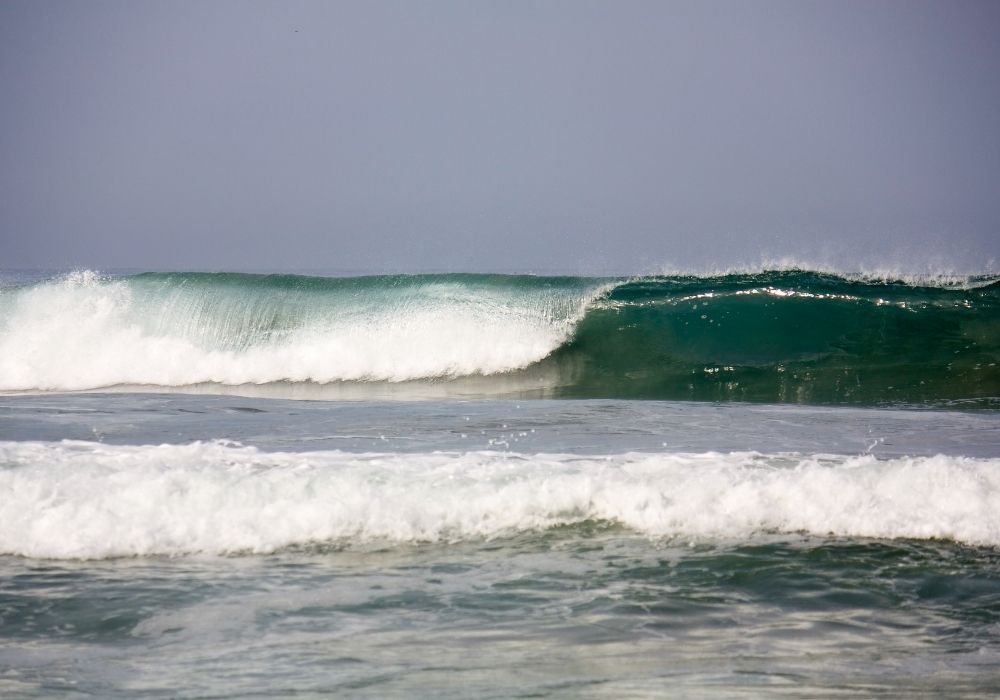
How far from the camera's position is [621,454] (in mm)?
4980

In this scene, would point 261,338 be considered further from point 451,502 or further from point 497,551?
point 497,551

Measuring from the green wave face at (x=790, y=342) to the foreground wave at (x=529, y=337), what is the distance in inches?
0.8

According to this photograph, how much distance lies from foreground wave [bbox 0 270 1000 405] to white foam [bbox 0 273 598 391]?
2cm

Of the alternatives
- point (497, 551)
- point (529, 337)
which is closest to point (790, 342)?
point (529, 337)

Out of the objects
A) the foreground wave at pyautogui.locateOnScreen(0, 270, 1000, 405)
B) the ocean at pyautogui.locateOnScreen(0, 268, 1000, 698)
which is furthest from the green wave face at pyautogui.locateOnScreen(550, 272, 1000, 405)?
the ocean at pyautogui.locateOnScreen(0, 268, 1000, 698)

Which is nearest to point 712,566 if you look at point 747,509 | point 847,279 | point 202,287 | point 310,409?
point 747,509

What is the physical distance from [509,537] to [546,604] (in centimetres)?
76

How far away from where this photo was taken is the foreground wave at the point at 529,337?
9.90 m

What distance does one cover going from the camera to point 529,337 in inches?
424

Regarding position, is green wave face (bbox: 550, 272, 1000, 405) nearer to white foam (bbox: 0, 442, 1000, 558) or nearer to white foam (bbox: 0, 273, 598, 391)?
white foam (bbox: 0, 273, 598, 391)

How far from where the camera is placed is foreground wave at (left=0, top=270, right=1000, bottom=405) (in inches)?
390

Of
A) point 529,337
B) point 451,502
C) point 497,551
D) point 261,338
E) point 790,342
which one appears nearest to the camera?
point 497,551

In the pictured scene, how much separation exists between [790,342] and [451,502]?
23.8 ft

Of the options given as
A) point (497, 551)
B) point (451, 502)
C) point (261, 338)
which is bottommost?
point (497, 551)
